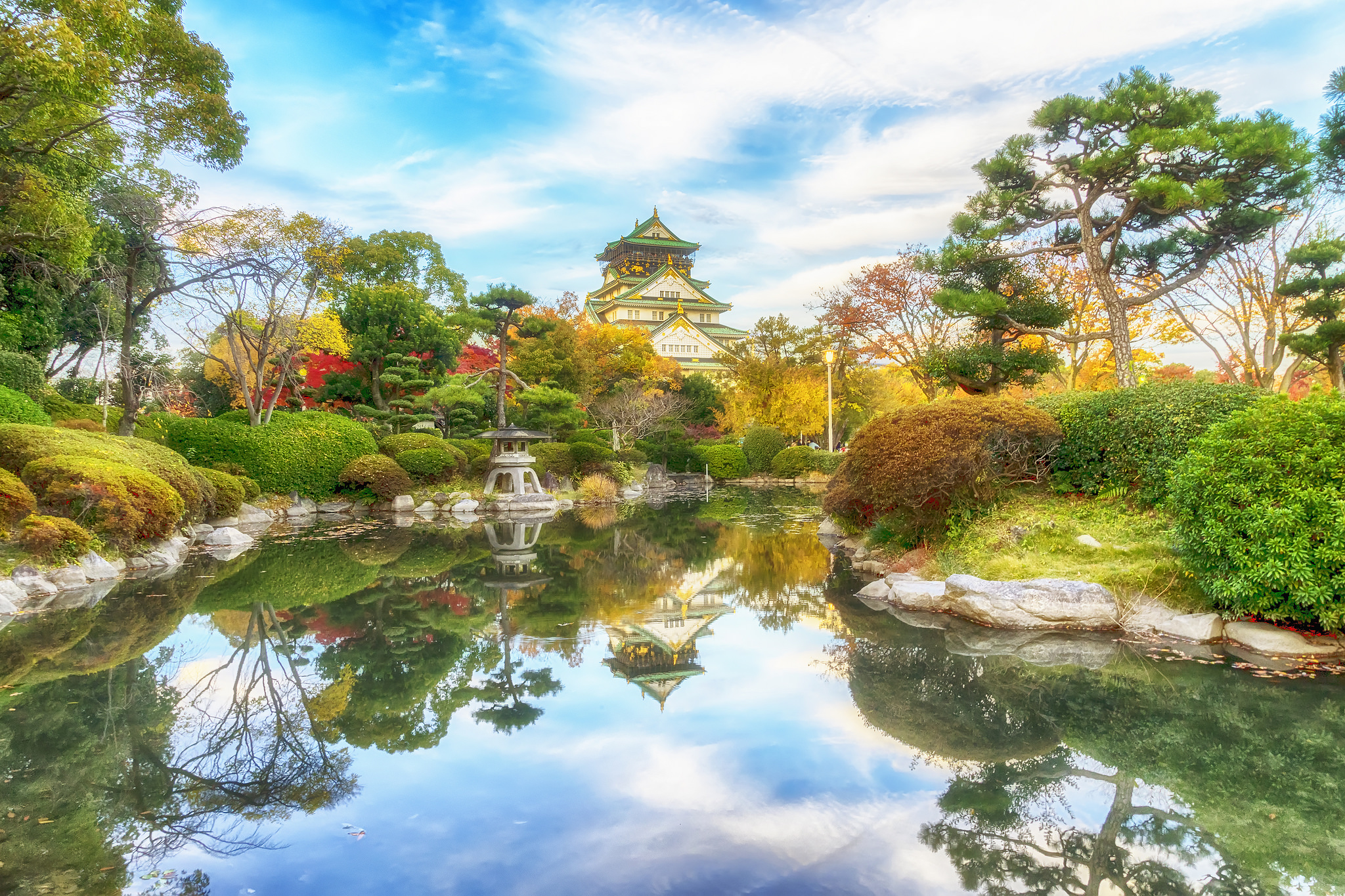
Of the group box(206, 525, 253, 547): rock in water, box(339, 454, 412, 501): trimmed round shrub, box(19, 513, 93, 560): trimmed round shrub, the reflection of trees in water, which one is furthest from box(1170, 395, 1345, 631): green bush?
box(339, 454, 412, 501): trimmed round shrub

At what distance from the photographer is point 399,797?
329cm

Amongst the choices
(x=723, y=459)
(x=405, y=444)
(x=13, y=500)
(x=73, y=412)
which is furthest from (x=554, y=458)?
(x=13, y=500)

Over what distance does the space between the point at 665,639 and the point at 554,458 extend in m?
14.6

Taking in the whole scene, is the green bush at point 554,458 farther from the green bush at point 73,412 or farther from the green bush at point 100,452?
the green bush at point 73,412

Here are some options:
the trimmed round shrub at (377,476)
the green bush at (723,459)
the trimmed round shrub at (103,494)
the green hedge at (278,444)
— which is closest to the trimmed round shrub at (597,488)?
the trimmed round shrub at (377,476)

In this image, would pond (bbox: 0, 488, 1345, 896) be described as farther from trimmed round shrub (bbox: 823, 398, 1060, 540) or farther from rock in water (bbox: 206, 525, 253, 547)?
rock in water (bbox: 206, 525, 253, 547)

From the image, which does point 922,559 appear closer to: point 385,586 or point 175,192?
point 385,586

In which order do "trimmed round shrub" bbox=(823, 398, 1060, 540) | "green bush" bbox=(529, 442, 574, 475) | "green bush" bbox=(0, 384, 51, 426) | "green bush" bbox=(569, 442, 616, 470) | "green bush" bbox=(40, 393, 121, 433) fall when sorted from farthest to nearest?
1. "green bush" bbox=(569, 442, 616, 470)
2. "green bush" bbox=(529, 442, 574, 475)
3. "green bush" bbox=(40, 393, 121, 433)
4. "green bush" bbox=(0, 384, 51, 426)
5. "trimmed round shrub" bbox=(823, 398, 1060, 540)

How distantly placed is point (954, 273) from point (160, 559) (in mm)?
13265

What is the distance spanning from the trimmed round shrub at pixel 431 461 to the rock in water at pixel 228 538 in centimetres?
535

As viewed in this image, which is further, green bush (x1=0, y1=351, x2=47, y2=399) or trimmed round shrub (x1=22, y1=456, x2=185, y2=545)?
green bush (x1=0, y1=351, x2=47, y2=399)

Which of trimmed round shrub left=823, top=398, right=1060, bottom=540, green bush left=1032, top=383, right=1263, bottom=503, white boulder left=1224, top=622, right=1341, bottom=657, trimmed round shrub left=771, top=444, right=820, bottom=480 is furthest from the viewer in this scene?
trimmed round shrub left=771, top=444, right=820, bottom=480

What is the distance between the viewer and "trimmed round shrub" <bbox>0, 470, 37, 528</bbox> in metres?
7.58

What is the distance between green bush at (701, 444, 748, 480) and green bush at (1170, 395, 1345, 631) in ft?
70.5
